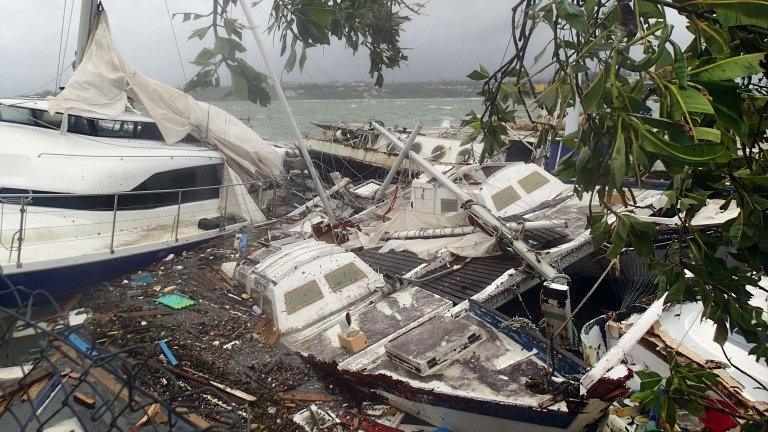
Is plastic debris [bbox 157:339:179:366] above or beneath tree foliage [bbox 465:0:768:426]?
beneath

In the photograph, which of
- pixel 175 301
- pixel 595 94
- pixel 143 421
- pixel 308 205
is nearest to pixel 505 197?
pixel 308 205

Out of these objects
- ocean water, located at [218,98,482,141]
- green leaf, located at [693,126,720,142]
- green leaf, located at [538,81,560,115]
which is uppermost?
green leaf, located at [538,81,560,115]

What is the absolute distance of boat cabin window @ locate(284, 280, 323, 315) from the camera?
7344mm

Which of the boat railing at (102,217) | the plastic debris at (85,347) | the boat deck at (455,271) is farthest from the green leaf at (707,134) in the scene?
the boat railing at (102,217)

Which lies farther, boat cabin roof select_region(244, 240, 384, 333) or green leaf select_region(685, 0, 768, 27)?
boat cabin roof select_region(244, 240, 384, 333)

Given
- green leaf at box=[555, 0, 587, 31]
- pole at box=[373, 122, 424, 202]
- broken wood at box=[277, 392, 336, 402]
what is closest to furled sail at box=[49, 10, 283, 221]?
pole at box=[373, 122, 424, 202]

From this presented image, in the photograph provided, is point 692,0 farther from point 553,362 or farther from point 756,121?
point 553,362

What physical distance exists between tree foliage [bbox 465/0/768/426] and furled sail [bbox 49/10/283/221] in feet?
34.8

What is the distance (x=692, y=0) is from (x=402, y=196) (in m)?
12.3

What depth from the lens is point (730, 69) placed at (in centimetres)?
141

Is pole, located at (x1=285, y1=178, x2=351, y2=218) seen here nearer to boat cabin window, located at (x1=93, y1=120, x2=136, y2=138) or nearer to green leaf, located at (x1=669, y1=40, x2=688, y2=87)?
boat cabin window, located at (x1=93, y1=120, x2=136, y2=138)

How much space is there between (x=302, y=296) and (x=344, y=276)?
0.78 meters

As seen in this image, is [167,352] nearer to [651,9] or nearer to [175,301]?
[175,301]

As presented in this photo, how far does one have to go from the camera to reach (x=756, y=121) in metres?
1.83
